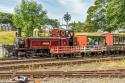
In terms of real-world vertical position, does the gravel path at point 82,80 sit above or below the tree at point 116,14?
below

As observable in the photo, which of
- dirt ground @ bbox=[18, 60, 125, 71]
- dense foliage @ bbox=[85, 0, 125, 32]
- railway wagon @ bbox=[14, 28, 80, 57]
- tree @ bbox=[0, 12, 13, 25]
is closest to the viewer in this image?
dirt ground @ bbox=[18, 60, 125, 71]

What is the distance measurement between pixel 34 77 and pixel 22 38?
18317mm

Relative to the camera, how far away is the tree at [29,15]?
6544cm

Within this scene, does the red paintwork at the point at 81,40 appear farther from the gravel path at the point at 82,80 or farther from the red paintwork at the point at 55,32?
the gravel path at the point at 82,80

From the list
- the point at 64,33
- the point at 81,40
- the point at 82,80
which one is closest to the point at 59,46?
the point at 64,33

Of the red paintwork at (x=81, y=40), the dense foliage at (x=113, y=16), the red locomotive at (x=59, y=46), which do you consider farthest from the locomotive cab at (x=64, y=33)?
the dense foliage at (x=113, y=16)

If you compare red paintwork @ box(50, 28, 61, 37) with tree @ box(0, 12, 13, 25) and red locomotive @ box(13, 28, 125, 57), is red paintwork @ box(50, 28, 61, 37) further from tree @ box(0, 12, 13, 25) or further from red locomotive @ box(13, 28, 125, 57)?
tree @ box(0, 12, 13, 25)

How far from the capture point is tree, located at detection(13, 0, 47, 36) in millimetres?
65438

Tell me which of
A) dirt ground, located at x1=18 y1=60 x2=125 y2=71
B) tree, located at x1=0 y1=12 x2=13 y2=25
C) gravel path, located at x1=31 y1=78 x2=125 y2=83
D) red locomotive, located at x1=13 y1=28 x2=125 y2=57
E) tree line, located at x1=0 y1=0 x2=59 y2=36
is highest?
tree, located at x1=0 y1=12 x2=13 y2=25

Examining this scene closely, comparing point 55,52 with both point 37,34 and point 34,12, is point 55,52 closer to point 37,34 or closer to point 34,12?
point 37,34

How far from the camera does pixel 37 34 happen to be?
42938mm

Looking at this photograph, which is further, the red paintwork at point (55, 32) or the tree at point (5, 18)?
the tree at point (5, 18)

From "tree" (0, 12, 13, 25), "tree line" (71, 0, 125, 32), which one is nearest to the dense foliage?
"tree line" (71, 0, 125, 32)

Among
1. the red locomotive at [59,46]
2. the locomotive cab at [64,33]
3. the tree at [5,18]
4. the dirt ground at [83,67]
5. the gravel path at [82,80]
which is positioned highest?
the tree at [5,18]
